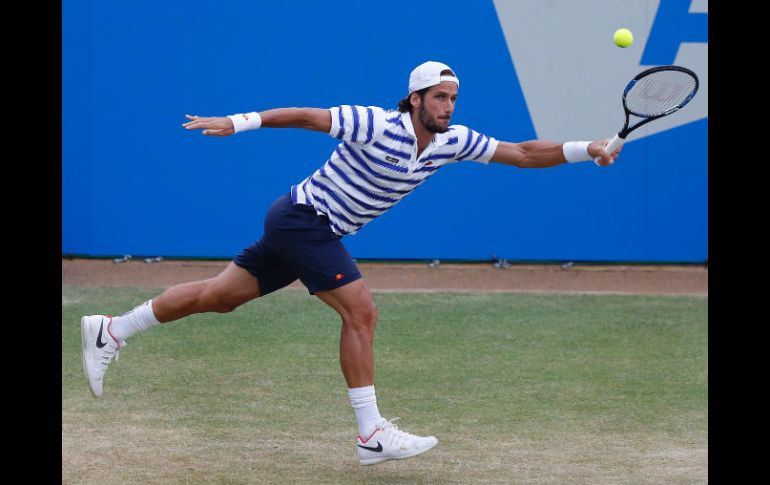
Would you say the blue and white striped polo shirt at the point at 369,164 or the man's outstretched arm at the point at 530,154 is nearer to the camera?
the blue and white striped polo shirt at the point at 369,164

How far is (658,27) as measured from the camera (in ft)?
36.7

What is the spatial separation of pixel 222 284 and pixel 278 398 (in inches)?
44.4

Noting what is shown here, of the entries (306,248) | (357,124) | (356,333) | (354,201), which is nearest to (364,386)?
(356,333)

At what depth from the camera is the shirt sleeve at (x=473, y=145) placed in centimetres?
616

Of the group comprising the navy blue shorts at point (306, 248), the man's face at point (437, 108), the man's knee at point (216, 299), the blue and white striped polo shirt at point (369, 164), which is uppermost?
the man's face at point (437, 108)

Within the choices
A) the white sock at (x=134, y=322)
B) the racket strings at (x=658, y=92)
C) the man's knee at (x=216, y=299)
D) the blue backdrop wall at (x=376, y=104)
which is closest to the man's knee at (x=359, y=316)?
Result: the man's knee at (x=216, y=299)

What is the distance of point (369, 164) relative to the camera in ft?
19.5

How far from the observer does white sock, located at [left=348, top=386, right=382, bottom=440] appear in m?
5.73

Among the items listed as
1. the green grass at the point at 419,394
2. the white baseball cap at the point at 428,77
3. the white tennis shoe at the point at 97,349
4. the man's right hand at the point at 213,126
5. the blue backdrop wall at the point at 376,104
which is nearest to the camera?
the man's right hand at the point at 213,126

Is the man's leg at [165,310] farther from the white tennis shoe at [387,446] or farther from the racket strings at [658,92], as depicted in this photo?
the racket strings at [658,92]

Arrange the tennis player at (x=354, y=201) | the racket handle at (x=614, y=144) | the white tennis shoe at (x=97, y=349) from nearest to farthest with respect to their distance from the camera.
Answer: the tennis player at (x=354, y=201) → the racket handle at (x=614, y=144) → the white tennis shoe at (x=97, y=349)

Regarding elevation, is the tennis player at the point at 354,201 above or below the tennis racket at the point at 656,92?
below

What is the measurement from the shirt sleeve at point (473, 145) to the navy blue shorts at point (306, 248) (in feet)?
2.56

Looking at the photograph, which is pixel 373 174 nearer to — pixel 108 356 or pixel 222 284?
pixel 222 284
